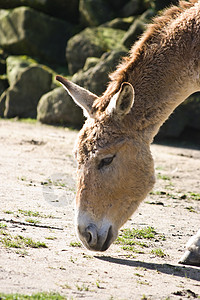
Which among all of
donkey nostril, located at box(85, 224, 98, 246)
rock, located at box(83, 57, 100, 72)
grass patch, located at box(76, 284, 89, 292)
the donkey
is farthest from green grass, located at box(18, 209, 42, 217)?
rock, located at box(83, 57, 100, 72)

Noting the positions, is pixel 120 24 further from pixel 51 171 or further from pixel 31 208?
pixel 31 208

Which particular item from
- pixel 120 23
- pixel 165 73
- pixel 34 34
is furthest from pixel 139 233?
pixel 34 34

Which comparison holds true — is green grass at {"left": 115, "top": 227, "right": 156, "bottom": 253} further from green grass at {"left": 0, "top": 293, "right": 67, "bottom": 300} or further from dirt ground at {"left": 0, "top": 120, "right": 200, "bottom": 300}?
green grass at {"left": 0, "top": 293, "right": 67, "bottom": 300}

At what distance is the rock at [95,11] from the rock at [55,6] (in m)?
0.95

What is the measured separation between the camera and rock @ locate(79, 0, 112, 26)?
16922 mm

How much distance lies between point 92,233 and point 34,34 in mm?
13906

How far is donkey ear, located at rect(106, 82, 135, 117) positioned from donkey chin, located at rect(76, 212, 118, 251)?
3.26 ft

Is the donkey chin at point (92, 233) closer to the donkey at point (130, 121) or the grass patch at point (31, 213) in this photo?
the donkey at point (130, 121)

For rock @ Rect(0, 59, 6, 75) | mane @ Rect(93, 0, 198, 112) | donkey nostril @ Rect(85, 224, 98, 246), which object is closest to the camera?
donkey nostril @ Rect(85, 224, 98, 246)

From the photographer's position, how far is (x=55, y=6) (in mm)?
17984

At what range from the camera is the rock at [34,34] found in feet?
56.1

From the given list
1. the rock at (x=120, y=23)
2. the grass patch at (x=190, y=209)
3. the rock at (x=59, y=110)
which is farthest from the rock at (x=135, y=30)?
the grass patch at (x=190, y=209)

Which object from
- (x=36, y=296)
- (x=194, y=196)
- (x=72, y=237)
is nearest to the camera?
→ (x=36, y=296)

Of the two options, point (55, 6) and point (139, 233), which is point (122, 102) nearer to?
point (139, 233)
